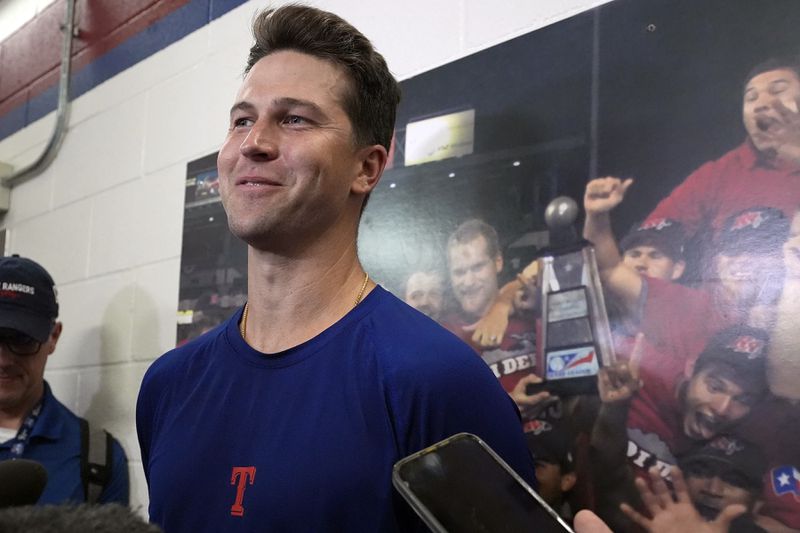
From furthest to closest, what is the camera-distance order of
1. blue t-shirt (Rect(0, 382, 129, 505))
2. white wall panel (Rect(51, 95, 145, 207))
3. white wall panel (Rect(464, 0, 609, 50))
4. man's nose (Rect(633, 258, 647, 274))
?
Answer: white wall panel (Rect(51, 95, 145, 207)) < blue t-shirt (Rect(0, 382, 129, 505)) < white wall panel (Rect(464, 0, 609, 50)) < man's nose (Rect(633, 258, 647, 274))

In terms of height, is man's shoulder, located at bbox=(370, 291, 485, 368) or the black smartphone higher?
man's shoulder, located at bbox=(370, 291, 485, 368)

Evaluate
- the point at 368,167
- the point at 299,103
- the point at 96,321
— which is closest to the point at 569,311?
the point at 368,167

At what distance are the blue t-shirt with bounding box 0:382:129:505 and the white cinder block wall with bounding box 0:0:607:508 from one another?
0.04 meters

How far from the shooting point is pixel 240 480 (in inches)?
29.3

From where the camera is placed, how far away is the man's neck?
85cm

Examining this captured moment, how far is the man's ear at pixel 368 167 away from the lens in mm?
894

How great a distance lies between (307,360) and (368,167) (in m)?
0.28

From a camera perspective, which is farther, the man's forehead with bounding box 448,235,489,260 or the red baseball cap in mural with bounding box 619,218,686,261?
the man's forehead with bounding box 448,235,489,260

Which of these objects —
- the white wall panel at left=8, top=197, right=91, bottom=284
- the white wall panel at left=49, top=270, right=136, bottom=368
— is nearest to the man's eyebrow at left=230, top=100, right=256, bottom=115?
the white wall panel at left=49, top=270, right=136, bottom=368

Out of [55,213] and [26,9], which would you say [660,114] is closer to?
[55,213]

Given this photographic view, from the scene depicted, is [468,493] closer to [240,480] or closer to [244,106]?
[240,480]

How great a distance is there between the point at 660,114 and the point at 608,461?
42 cm

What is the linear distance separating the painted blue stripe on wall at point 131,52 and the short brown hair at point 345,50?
63 centimetres

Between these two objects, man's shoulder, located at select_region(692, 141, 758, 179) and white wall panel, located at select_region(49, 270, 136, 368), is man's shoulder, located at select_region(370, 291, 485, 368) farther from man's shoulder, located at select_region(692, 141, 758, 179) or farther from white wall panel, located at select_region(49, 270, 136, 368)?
white wall panel, located at select_region(49, 270, 136, 368)
